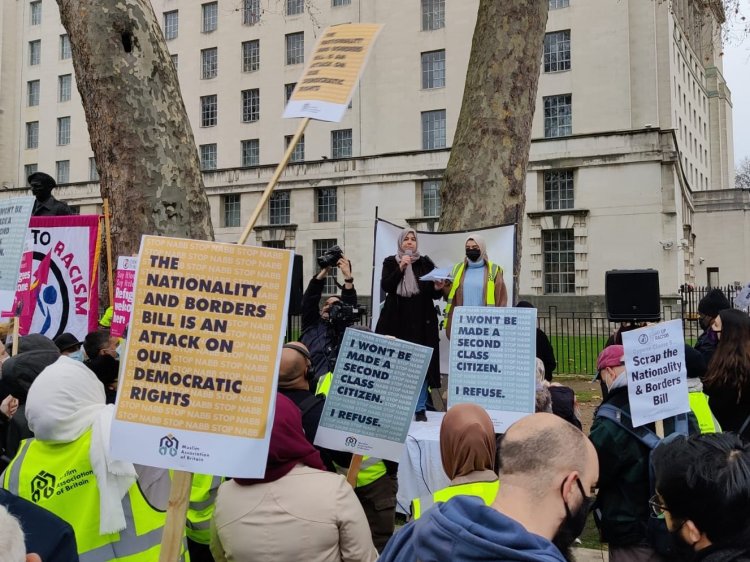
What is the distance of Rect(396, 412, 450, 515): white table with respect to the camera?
15.7 ft

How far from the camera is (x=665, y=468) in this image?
7.75ft

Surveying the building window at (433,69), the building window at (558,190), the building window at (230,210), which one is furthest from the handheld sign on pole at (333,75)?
the building window at (230,210)

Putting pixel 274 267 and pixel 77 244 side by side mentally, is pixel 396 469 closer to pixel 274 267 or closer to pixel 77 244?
pixel 274 267

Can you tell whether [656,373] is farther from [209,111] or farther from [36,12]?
[36,12]

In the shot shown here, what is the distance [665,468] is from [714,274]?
150ft

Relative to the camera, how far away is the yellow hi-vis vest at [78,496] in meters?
2.92

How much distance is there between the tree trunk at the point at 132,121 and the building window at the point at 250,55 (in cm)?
3432

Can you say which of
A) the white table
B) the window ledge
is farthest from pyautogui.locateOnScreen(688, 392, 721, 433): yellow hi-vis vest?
the window ledge

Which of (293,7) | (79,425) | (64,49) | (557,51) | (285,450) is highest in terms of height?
(64,49)

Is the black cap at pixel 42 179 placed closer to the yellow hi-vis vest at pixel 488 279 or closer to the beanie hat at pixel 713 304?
the yellow hi-vis vest at pixel 488 279

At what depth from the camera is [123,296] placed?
17.1 ft

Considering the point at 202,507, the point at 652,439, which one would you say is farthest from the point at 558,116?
the point at 202,507

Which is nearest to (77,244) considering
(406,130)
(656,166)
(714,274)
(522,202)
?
(522,202)

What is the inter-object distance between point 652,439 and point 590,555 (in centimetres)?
213
